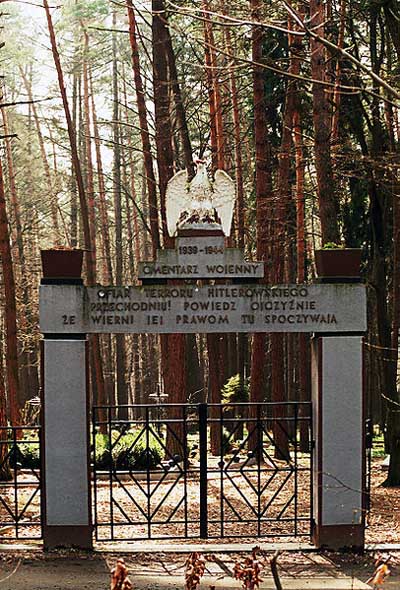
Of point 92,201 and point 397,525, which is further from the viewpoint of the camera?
point 92,201

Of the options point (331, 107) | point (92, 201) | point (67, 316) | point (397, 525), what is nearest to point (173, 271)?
point (67, 316)

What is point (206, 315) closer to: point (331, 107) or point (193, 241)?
point (193, 241)

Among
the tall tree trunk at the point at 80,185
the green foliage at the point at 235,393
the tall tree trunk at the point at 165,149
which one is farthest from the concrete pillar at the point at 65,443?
the green foliage at the point at 235,393

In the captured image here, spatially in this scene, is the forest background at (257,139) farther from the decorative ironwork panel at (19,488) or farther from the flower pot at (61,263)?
the flower pot at (61,263)

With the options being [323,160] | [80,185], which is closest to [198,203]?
[323,160]

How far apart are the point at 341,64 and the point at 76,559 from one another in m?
10.5

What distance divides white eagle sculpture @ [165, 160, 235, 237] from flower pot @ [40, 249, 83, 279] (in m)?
0.91

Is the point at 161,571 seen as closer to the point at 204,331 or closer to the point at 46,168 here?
the point at 204,331

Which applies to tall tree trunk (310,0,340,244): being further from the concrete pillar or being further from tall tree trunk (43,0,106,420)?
tall tree trunk (43,0,106,420)

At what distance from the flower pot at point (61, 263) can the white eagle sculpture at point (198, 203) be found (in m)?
0.91

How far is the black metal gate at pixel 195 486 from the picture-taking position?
8586 millimetres

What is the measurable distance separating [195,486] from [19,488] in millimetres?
2566

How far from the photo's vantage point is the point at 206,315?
8336 mm

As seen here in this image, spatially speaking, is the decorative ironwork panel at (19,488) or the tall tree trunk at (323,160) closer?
the decorative ironwork panel at (19,488)
